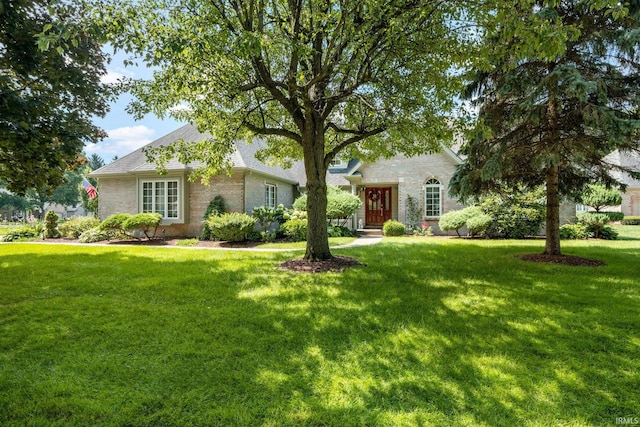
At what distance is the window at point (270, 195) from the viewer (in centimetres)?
1761

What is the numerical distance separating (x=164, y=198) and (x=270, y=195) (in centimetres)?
534

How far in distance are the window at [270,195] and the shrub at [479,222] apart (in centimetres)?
1018

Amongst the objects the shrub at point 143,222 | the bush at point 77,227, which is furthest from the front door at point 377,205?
the bush at point 77,227

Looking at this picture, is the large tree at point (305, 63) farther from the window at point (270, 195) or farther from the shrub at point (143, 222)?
the window at point (270, 195)

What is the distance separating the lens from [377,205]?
66.7 ft

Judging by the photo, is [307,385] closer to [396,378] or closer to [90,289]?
[396,378]

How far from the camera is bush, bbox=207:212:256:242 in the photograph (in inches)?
529

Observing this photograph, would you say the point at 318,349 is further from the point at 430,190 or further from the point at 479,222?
the point at 430,190

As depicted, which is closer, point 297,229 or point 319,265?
point 319,265

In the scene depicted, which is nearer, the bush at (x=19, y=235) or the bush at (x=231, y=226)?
the bush at (x=231, y=226)

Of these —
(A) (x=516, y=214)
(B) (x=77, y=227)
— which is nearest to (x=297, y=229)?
(A) (x=516, y=214)

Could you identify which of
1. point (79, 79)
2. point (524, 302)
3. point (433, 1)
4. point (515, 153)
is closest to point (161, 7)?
point (79, 79)

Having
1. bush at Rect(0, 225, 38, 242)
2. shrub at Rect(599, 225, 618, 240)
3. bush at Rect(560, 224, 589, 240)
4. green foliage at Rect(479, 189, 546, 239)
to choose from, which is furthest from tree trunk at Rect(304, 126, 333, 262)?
bush at Rect(0, 225, 38, 242)

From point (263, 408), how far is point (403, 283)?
14.4ft
